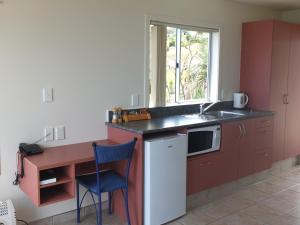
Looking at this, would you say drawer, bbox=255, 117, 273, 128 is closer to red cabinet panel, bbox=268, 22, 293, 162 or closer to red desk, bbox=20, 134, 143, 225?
red cabinet panel, bbox=268, 22, 293, 162

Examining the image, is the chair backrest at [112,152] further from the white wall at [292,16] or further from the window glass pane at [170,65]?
the white wall at [292,16]

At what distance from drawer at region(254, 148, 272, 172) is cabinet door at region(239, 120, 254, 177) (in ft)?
0.35

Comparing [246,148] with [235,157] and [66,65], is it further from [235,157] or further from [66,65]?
[66,65]

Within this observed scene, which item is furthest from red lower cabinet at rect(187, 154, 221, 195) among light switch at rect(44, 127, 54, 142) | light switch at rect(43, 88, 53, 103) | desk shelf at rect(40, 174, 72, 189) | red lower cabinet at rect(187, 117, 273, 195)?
light switch at rect(43, 88, 53, 103)

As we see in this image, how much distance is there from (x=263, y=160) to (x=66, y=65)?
2.70 meters

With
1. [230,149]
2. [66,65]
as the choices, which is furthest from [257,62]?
[66,65]

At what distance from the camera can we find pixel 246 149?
376cm

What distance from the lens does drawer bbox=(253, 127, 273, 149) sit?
3865 millimetres

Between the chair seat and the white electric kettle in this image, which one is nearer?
the chair seat

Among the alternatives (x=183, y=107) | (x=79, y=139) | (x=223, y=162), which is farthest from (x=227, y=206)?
(x=79, y=139)

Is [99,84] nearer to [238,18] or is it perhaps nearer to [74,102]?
[74,102]

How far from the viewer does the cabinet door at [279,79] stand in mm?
4074

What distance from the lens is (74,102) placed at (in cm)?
291

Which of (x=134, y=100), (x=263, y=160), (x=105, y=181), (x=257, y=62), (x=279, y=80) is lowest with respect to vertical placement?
(x=263, y=160)
